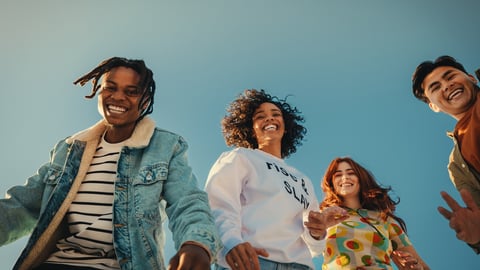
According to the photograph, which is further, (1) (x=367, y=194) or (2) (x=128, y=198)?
(1) (x=367, y=194)

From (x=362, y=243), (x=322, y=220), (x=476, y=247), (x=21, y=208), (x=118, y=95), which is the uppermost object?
(x=118, y=95)

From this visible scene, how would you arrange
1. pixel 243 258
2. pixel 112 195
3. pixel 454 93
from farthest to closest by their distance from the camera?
pixel 454 93, pixel 112 195, pixel 243 258

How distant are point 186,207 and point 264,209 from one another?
44.3 inches

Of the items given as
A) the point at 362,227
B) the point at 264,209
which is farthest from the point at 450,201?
the point at 264,209

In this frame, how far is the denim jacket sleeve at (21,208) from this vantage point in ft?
9.68

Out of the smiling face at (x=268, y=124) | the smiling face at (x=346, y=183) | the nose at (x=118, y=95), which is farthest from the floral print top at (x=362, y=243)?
the nose at (x=118, y=95)

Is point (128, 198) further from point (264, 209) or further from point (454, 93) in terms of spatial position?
point (454, 93)

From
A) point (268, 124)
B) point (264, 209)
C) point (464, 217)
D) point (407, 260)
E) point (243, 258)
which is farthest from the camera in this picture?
point (268, 124)

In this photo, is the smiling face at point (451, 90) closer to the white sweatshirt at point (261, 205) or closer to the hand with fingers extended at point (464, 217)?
the hand with fingers extended at point (464, 217)

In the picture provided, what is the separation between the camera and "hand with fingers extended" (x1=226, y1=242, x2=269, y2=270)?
2803mm

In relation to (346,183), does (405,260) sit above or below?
below

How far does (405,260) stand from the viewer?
178 inches

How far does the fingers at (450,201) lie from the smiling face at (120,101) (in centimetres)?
267

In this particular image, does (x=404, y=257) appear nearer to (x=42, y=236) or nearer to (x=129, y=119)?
(x=129, y=119)
